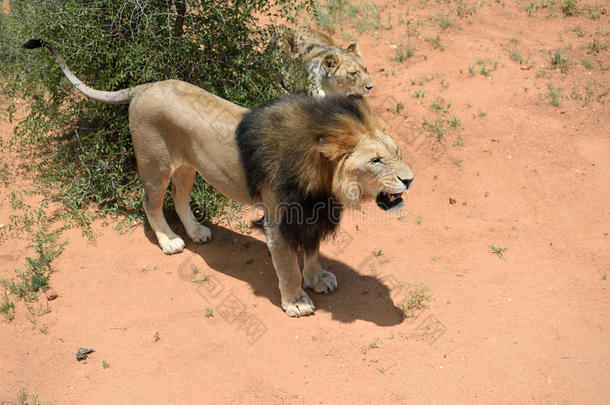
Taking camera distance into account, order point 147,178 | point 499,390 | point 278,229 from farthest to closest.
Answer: point 147,178
point 278,229
point 499,390

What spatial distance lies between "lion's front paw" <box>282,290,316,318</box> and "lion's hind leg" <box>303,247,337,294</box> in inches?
9.6

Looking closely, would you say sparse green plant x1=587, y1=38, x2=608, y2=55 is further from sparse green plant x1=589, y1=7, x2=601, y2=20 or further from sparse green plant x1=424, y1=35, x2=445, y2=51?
sparse green plant x1=424, y1=35, x2=445, y2=51

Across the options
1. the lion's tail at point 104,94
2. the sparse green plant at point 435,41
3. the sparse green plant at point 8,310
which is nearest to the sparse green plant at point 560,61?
the sparse green plant at point 435,41

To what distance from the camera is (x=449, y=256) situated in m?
5.02

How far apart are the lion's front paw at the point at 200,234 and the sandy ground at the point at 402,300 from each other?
0.27 ft

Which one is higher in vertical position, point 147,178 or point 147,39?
point 147,39

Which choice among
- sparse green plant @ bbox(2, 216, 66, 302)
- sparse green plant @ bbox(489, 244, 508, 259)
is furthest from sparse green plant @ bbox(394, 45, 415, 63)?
sparse green plant @ bbox(2, 216, 66, 302)

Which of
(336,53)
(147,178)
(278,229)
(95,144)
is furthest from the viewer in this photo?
(336,53)

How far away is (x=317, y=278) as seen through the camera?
15.2 feet

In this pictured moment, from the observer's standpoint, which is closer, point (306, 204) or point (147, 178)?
point (306, 204)

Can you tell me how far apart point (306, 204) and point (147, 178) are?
1756 mm

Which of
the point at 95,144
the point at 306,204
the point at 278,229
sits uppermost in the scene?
the point at 306,204

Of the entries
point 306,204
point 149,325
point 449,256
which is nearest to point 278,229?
point 306,204

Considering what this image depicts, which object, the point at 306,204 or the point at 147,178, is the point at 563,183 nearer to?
the point at 306,204
